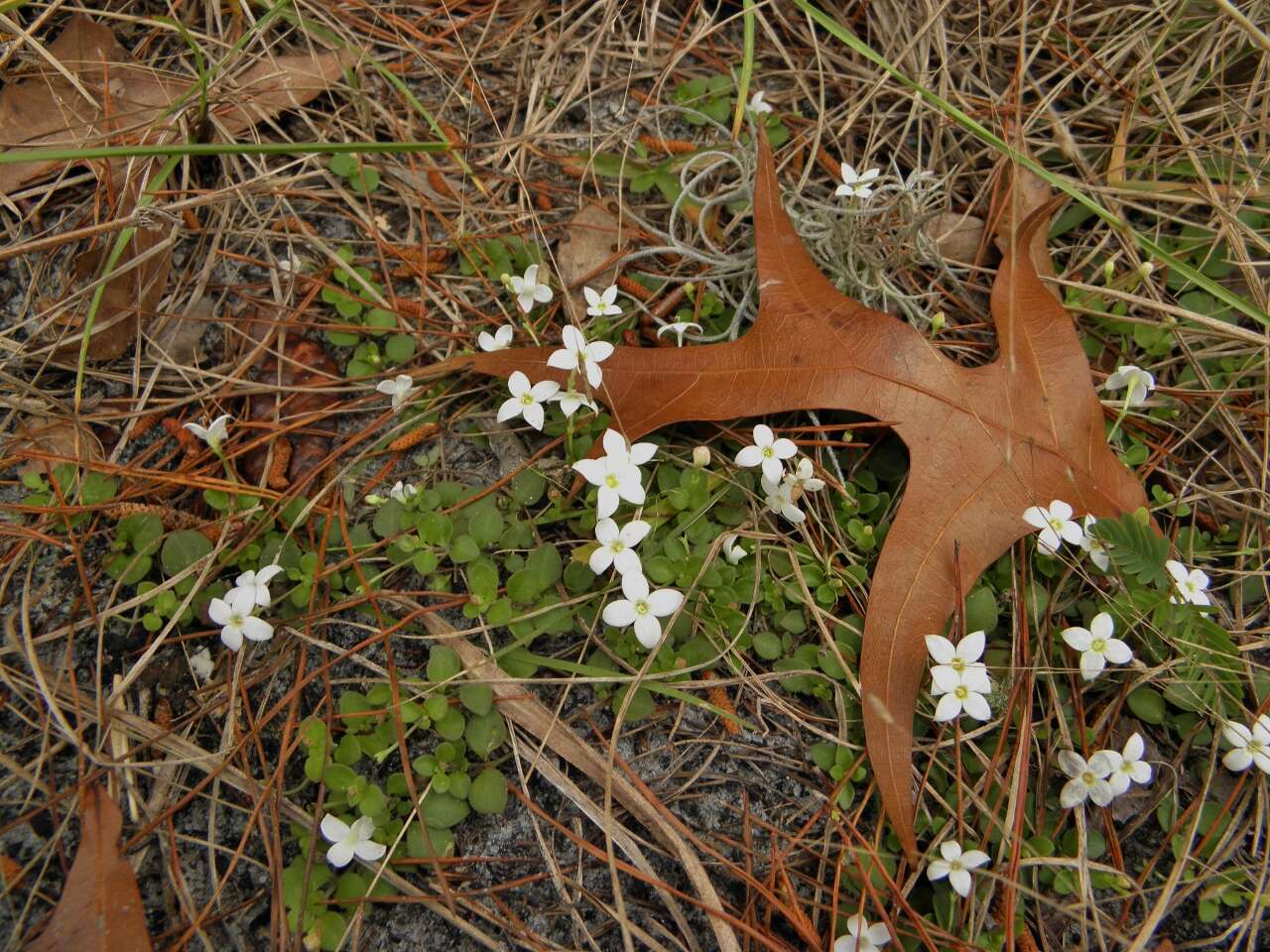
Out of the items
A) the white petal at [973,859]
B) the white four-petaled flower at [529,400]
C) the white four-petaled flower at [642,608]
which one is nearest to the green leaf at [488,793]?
the white four-petaled flower at [642,608]

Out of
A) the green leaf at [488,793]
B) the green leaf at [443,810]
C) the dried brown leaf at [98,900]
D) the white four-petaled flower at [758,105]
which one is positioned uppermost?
the white four-petaled flower at [758,105]

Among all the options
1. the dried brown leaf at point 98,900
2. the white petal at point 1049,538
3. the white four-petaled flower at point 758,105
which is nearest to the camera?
the dried brown leaf at point 98,900

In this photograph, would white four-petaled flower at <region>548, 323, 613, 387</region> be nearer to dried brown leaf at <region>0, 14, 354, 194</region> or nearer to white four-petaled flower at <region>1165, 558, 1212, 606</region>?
dried brown leaf at <region>0, 14, 354, 194</region>

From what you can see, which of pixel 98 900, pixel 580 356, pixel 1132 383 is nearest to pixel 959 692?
pixel 1132 383

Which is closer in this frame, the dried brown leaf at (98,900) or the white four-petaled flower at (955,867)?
the dried brown leaf at (98,900)

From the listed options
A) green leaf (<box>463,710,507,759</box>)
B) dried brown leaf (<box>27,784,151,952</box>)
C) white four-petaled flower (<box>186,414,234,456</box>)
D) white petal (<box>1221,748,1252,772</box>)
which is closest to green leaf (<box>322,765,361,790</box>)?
green leaf (<box>463,710,507,759</box>)

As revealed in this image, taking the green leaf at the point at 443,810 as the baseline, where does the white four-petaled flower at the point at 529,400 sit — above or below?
above

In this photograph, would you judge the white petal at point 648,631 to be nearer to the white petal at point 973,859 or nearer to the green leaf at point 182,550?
the white petal at point 973,859
